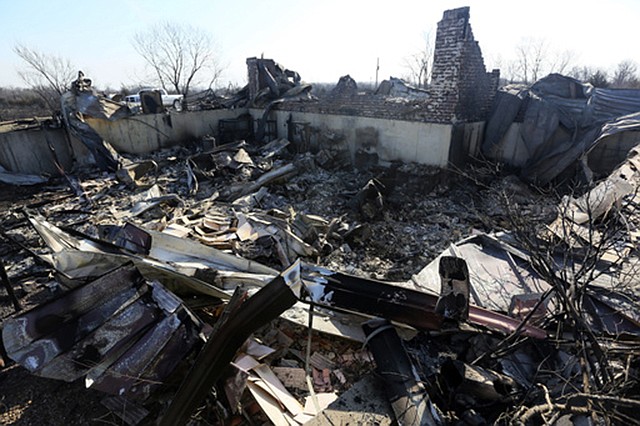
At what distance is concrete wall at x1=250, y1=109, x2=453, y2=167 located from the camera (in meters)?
7.87

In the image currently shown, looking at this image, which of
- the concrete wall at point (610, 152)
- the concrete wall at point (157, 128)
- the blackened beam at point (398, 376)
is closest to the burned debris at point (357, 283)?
the blackened beam at point (398, 376)

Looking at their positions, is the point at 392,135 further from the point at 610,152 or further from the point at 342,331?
the point at 342,331

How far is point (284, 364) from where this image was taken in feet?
10.4

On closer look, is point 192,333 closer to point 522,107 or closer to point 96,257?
point 96,257

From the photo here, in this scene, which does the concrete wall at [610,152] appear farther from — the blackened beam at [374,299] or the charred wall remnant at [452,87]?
the blackened beam at [374,299]

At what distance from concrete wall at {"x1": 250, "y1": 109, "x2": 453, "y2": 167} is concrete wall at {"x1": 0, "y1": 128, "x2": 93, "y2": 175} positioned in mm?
7570

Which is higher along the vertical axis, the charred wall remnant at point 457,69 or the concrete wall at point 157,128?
the charred wall remnant at point 457,69

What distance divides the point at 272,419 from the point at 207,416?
59 cm

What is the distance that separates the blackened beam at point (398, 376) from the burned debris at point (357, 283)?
1 centimetres

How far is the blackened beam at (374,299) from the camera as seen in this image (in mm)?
2742

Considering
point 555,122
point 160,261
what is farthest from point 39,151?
point 555,122

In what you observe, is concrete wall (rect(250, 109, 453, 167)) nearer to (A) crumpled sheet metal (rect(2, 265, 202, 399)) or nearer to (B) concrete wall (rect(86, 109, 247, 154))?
(B) concrete wall (rect(86, 109, 247, 154))

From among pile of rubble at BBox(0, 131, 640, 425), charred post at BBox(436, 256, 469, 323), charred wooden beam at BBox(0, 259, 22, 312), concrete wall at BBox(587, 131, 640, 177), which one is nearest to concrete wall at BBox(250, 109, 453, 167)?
concrete wall at BBox(587, 131, 640, 177)

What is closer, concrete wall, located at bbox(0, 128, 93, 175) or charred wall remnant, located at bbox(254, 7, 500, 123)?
charred wall remnant, located at bbox(254, 7, 500, 123)
